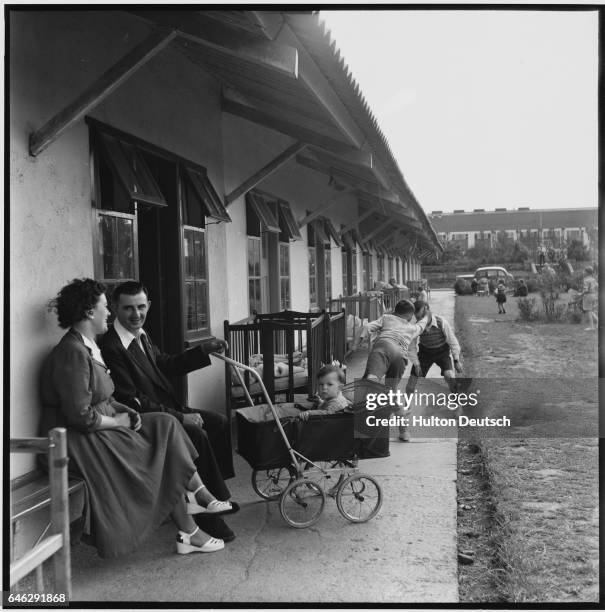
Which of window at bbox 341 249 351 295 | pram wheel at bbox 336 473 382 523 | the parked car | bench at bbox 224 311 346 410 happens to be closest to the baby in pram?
pram wheel at bbox 336 473 382 523

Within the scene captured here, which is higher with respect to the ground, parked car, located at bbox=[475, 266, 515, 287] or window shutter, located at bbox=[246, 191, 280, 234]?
window shutter, located at bbox=[246, 191, 280, 234]

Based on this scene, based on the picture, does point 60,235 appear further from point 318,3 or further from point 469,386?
point 469,386

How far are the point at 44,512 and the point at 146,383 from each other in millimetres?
882

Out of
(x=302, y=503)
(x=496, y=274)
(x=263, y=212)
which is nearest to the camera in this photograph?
(x=302, y=503)

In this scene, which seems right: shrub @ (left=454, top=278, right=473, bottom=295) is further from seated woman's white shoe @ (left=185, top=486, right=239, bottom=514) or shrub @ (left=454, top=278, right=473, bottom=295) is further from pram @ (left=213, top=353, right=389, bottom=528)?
seated woman's white shoe @ (left=185, top=486, right=239, bottom=514)

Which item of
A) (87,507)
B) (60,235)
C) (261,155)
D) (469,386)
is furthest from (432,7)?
(469,386)

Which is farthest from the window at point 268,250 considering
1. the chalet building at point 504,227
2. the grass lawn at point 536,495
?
the chalet building at point 504,227

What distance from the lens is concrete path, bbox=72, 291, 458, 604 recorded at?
10.6 feet

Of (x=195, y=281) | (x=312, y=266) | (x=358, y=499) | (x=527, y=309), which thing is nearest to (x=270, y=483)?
(x=358, y=499)

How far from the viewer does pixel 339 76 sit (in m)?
4.58

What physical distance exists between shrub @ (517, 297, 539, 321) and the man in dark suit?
13.8m

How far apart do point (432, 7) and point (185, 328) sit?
128 inches

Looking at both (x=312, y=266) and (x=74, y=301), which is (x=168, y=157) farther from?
(x=312, y=266)

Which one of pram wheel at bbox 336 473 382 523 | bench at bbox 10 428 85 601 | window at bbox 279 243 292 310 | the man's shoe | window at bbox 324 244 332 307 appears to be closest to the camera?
bench at bbox 10 428 85 601
